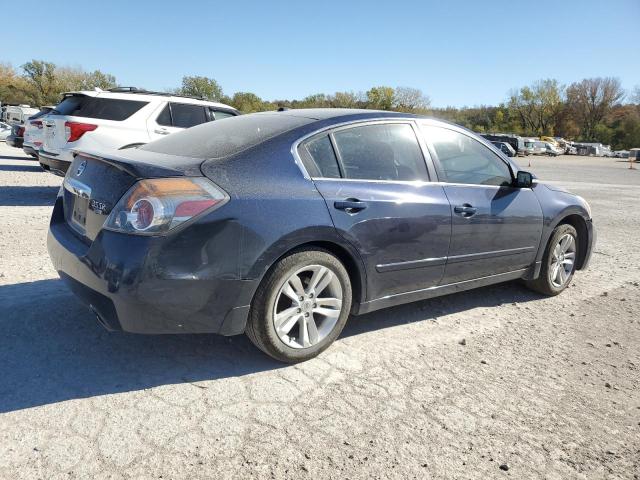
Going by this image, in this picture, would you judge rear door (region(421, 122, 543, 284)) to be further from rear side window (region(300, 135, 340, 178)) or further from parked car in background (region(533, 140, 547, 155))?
parked car in background (region(533, 140, 547, 155))

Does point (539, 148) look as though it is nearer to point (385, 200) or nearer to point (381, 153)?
point (381, 153)

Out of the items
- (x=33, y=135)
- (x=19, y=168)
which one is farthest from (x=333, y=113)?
(x=19, y=168)

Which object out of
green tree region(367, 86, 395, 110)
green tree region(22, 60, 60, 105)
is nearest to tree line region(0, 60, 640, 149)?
green tree region(367, 86, 395, 110)

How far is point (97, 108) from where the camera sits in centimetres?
823

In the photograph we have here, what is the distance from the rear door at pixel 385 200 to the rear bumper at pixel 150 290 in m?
0.84

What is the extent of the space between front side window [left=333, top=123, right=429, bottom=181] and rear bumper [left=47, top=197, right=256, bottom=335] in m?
1.15

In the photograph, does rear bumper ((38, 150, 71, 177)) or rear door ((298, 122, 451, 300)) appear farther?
rear bumper ((38, 150, 71, 177))

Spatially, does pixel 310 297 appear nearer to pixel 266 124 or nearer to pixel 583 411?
pixel 266 124

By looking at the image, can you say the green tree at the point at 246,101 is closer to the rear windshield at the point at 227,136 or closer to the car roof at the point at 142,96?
the car roof at the point at 142,96

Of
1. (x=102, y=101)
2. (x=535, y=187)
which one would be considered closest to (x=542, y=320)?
(x=535, y=187)

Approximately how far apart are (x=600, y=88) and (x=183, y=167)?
403ft

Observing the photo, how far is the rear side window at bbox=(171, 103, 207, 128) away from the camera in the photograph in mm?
9078

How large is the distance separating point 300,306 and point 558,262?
3.04 meters

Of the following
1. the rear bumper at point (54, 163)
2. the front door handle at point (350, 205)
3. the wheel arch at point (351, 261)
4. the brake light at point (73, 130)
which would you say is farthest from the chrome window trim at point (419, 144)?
the brake light at point (73, 130)
